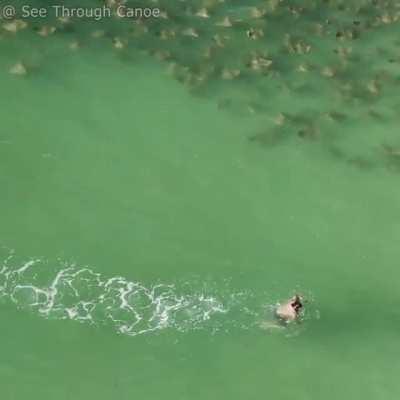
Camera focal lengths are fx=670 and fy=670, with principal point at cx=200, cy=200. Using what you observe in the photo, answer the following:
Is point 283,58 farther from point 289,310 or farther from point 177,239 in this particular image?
point 289,310

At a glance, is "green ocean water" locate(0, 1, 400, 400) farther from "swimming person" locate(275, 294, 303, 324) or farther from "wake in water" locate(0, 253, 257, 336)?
"swimming person" locate(275, 294, 303, 324)

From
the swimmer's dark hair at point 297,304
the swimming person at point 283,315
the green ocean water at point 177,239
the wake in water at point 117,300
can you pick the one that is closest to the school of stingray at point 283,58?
the green ocean water at point 177,239

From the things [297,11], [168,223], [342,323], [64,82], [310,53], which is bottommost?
[342,323]

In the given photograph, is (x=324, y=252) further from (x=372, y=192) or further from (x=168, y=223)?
(x=168, y=223)

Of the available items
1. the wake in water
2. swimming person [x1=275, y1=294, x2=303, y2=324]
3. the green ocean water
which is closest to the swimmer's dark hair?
swimming person [x1=275, y1=294, x2=303, y2=324]

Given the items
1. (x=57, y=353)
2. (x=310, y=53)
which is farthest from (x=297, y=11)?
(x=57, y=353)
